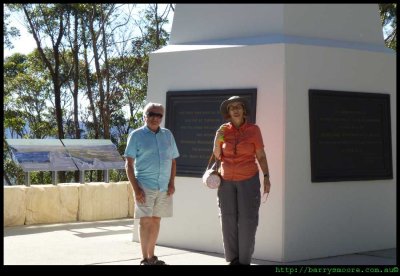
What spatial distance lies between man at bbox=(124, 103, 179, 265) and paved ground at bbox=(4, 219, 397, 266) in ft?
2.05

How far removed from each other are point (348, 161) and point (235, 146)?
6.39ft

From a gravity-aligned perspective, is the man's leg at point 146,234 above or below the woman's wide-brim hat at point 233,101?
below

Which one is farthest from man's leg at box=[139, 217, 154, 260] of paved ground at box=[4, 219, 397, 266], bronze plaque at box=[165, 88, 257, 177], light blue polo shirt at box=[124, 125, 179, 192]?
bronze plaque at box=[165, 88, 257, 177]

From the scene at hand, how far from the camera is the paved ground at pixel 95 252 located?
25.6 ft

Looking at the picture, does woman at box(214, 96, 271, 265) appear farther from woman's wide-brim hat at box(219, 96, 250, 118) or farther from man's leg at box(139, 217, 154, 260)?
man's leg at box(139, 217, 154, 260)

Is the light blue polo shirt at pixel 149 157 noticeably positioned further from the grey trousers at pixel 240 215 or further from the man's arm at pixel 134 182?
the grey trousers at pixel 240 215

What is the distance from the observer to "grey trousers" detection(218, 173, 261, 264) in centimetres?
712

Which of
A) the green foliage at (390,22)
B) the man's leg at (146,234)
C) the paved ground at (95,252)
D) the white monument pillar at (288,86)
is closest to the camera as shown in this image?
the man's leg at (146,234)

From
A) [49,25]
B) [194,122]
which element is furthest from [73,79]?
[194,122]

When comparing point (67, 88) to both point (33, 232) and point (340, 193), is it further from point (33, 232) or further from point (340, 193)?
point (340, 193)

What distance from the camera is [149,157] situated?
7145mm

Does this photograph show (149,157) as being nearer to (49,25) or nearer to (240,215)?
(240,215)

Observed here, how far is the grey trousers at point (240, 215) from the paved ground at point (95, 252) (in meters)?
A: 0.54

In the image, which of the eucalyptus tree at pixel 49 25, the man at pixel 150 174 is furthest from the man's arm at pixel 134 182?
the eucalyptus tree at pixel 49 25
